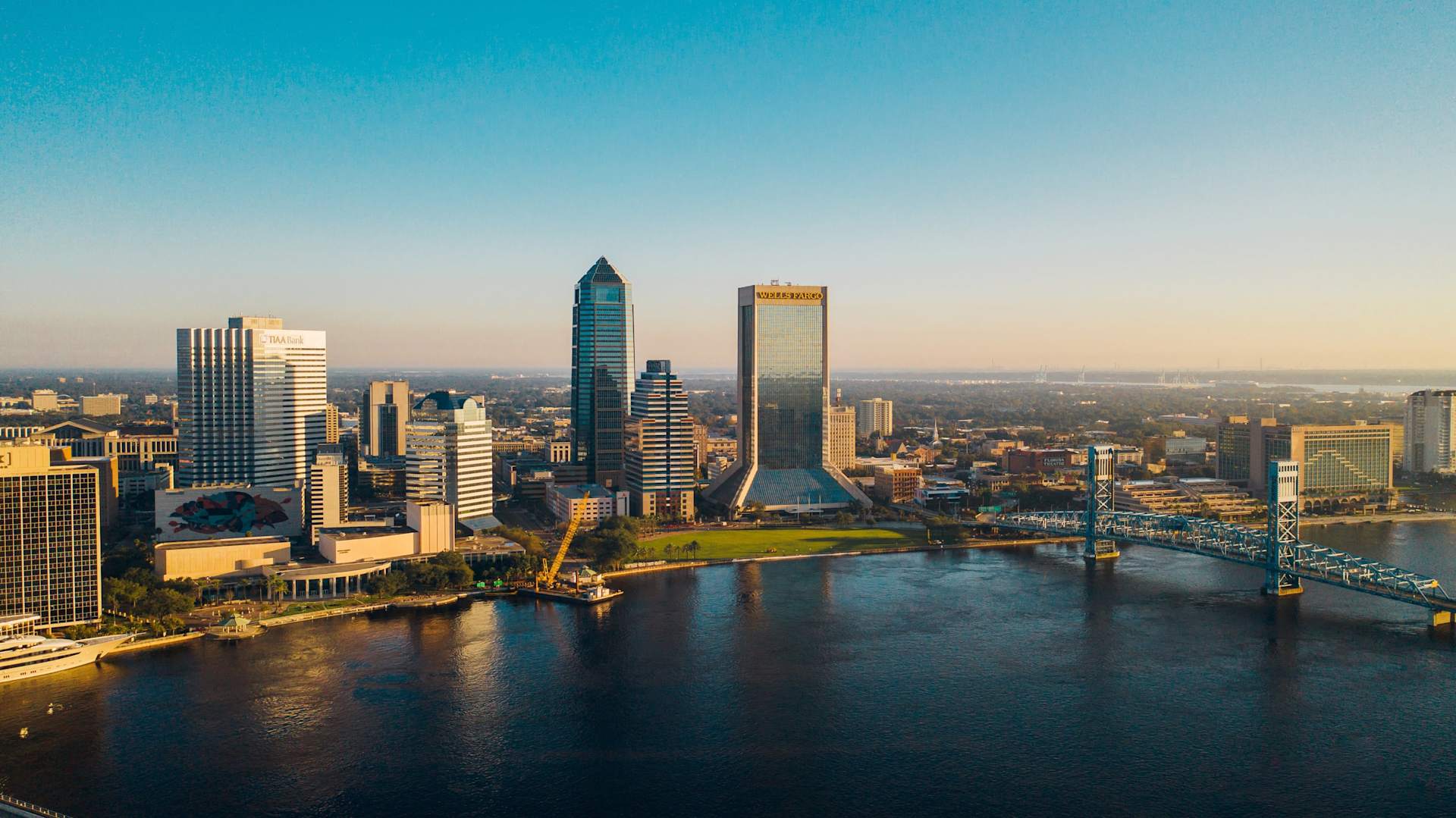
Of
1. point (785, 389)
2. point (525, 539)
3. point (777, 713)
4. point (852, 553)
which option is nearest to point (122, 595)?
point (525, 539)

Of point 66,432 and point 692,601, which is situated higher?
point 66,432

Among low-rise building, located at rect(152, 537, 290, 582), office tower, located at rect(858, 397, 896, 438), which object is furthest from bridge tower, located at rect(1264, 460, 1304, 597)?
office tower, located at rect(858, 397, 896, 438)

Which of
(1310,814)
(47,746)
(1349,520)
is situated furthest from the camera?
(1349,520)

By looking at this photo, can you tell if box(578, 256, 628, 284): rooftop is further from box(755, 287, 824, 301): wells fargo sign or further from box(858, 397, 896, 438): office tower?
box(858, 397, 896, 438): office tower

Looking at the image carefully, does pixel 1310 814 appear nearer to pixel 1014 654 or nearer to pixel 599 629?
pixel 1014 654

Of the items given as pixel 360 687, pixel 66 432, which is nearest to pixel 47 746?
pixel 360 687

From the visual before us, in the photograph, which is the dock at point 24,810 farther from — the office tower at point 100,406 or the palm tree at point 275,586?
the office tower at point 100,406

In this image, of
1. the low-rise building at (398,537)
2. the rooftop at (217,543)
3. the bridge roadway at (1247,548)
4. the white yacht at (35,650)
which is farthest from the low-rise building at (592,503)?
the white yacht at (35,650)
